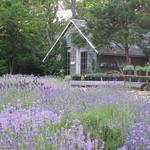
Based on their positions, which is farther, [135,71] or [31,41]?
[31,41]

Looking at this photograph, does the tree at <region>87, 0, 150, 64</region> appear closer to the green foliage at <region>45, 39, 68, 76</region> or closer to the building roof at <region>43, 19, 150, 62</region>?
the building roof at <region>43, 19, 150, 62</region>

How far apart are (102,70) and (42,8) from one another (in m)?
14.2

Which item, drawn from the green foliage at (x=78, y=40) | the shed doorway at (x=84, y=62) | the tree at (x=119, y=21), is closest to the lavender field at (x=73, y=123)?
the tree at (x=119, y=21)

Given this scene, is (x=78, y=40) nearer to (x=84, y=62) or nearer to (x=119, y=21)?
(x=84, y=62)

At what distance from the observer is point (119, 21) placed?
2781cm

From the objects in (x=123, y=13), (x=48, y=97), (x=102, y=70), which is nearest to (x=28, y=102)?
(x=48, y=97)

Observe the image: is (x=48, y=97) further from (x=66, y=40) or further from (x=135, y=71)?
(x=66, y=40)

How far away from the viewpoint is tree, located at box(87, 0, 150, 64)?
27.1 metres

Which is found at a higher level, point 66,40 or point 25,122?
point 66,40

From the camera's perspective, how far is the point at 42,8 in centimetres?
4316

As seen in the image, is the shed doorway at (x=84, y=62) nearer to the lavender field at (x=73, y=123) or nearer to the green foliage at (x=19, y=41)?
the green foliage at (x=19, y=41)

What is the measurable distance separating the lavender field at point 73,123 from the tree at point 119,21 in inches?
734

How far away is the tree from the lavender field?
1865 cm

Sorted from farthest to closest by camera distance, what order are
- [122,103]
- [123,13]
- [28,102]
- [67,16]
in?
[67,16] < [123,13] < [28,102] < [122,103]
